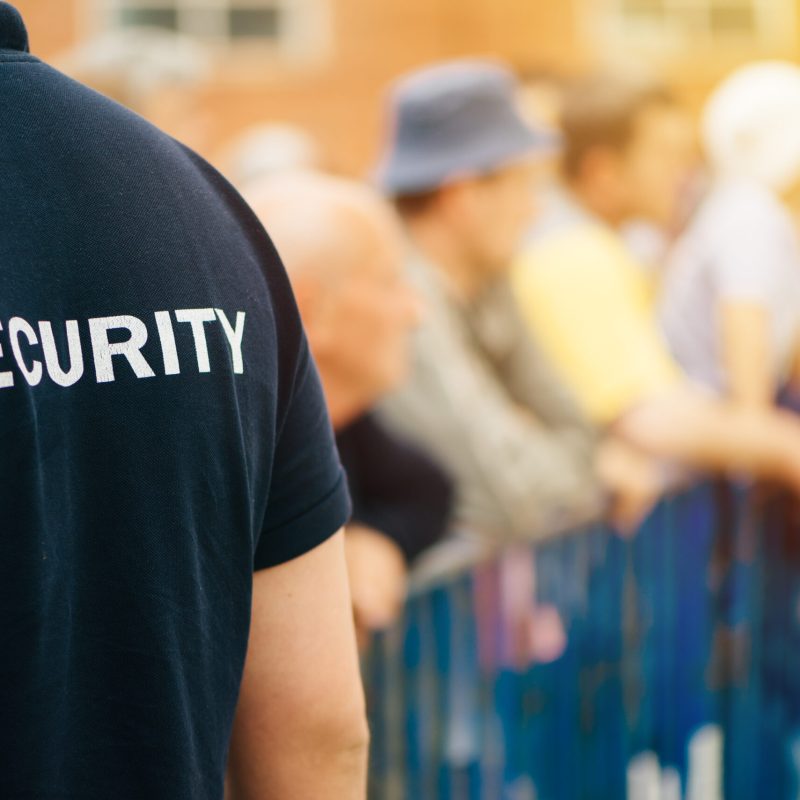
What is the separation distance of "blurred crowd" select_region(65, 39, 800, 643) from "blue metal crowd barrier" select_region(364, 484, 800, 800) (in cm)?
10

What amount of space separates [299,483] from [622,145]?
9.37ft

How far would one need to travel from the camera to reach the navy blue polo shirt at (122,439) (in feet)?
3.12

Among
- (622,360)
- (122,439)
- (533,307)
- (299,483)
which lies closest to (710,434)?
(622,360)

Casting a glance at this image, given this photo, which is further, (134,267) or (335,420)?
(335,420)

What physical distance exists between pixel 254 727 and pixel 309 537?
221mm

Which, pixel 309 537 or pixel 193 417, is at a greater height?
pixel 193 417

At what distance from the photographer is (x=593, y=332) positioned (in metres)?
3.15

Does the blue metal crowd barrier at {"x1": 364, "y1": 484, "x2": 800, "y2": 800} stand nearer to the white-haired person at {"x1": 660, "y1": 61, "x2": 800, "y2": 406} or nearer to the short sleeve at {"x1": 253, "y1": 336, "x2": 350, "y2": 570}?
the white-haired person at {"x1": 660, "y1": 61, "x2": 800, "y2": 406}

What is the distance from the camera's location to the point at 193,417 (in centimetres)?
103

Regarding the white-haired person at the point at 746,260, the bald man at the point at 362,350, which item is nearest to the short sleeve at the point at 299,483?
the bald man at the point at 362,350

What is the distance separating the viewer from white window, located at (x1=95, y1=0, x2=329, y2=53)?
13.6 m

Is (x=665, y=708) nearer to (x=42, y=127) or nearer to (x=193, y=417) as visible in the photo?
(x=193, y=417)

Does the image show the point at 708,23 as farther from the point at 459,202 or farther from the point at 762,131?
the point at 459,202

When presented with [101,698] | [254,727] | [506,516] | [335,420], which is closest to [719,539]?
[506,516]
